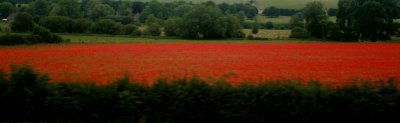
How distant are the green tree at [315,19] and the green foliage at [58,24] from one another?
1549 inches

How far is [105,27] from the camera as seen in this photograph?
2630 inches

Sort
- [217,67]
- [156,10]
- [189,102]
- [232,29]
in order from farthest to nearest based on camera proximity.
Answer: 1. [156,10]
2. [232,29]
3. [217,67]
4. [189,102]

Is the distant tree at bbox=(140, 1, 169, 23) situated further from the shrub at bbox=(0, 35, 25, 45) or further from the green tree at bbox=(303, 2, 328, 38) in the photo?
the shrub at bbox=(0, 35, 25, 45)

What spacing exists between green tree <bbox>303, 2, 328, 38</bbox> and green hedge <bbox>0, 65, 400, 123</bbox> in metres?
58.0

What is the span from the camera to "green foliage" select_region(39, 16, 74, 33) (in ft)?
206

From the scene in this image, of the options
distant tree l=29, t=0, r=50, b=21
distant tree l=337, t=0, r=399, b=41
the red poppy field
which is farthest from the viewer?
distant tree l=29, t=0, r=50, b=21

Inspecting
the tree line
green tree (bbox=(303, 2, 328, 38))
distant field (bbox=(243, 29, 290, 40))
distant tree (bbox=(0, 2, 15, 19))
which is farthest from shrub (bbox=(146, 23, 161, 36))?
distant tree (bbox=(0, 2, 15, 19))

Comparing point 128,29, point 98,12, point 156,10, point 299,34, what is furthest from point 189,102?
point 156,10

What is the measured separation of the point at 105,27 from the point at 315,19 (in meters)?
35.6

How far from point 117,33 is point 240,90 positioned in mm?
60855

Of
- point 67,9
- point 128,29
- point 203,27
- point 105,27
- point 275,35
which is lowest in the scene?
point 275,35

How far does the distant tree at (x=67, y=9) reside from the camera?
79250mm

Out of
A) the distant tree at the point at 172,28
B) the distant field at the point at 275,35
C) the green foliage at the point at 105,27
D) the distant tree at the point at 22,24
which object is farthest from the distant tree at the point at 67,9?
the distant field at the point at 275,35

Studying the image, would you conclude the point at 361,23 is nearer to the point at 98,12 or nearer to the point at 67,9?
the point at 98,12
